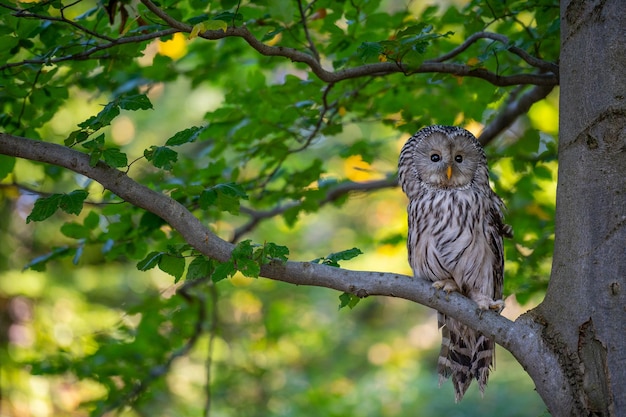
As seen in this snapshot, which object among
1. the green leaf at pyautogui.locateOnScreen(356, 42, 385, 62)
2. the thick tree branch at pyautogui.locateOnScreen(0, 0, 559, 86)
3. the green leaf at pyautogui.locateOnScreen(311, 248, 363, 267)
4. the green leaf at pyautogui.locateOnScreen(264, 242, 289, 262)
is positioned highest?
the thick tree branch at pyautogui.locateOnScreen(0, 0, 559, 86)

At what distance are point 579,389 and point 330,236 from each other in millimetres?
7516

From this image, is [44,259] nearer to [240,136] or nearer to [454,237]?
[240,136]

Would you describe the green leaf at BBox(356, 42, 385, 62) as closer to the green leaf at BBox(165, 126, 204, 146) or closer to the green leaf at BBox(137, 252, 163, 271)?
the green leaf at BBox(165, 126, 204, 146)

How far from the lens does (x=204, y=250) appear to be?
2248 millimetres

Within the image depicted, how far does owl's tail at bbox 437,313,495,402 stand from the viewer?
3.14 meters

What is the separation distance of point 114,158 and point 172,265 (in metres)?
→ 0.37

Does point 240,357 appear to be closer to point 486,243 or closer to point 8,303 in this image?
point 8,303

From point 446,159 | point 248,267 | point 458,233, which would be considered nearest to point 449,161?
point 446,159

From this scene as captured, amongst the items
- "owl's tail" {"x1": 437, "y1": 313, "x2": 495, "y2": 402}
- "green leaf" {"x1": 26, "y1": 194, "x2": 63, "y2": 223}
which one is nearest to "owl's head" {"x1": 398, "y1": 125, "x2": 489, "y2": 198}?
"owl's tail" {"x1": 437, "y1": 313, "x2": 495, "y2": 402}

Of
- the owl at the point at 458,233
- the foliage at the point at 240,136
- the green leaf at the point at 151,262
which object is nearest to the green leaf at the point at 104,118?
the foliage at the point at 240,136

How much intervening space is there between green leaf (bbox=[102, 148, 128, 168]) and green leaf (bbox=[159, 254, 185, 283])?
12.5 inches

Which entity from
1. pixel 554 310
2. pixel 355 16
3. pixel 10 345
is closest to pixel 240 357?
pixel 10 345

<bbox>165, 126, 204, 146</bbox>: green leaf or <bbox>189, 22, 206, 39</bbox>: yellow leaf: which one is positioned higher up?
<bbox>189, 22, 206, 39</bbox>: yellow leaf

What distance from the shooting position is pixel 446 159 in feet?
10.4
